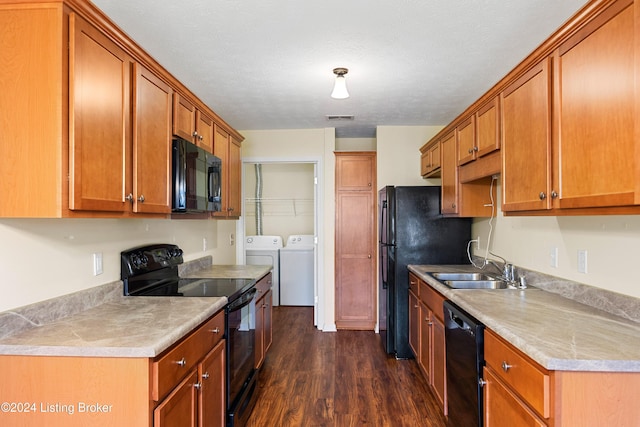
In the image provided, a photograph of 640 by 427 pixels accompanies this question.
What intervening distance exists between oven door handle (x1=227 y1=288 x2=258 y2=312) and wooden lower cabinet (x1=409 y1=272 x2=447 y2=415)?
1.27 m

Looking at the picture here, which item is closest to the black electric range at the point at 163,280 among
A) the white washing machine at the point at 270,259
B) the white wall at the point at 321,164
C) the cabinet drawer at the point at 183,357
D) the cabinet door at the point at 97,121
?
the cabinet drawer at the point at 183,357

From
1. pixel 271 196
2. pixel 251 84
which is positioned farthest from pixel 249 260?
pixel 251 84

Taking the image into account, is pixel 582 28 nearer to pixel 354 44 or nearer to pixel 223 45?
pixel 354 44

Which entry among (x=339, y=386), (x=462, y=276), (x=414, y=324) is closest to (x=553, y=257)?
(x=462, y=276)

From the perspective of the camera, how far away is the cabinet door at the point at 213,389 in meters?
1.68

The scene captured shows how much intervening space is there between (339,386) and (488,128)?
219cm

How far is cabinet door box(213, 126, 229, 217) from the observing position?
2844mm

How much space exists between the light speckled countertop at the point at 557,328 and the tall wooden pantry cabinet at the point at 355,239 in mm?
2046

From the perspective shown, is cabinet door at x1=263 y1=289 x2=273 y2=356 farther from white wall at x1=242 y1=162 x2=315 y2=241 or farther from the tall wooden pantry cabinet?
white wall at x1=242 y1=162 x2=315 y2=241

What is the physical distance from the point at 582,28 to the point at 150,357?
2.07 meters

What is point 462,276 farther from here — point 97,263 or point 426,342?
point 97,263

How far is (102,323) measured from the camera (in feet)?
5.02

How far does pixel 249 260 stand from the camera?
528 cm

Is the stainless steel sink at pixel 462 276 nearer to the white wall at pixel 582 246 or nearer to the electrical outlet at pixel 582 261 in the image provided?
the white wall at pixel 582 246
